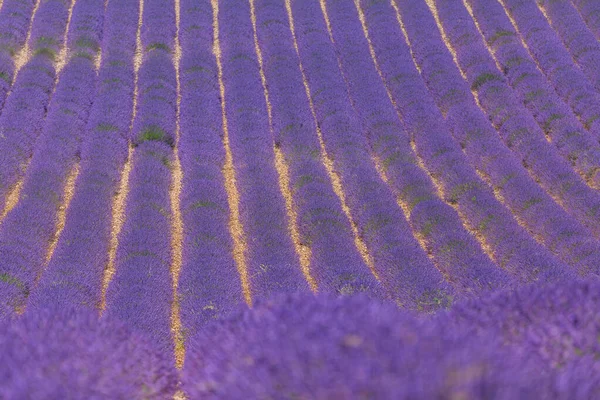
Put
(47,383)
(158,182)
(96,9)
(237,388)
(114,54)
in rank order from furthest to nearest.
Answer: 1. (96,9)
2. (114,54)
3. (158,182)
4. (47,383)
5. (237,388)

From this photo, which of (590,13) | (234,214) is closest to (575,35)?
(590,13)

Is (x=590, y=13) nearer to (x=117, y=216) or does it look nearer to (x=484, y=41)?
(x=484, y=41)

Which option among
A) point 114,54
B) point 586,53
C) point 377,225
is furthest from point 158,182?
point 586,53

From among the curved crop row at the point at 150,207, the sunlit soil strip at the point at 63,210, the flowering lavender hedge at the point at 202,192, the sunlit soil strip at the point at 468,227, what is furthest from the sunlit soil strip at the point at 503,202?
the sunlit soil strip at the point at 63,210

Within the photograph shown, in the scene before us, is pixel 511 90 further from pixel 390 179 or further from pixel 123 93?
pixel 123 93

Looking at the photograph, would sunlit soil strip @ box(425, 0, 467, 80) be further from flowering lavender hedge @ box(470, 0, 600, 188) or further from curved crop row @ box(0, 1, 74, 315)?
curved crop row @ box(0, 1, 74, 315)

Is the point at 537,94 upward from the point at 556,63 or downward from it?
downward
